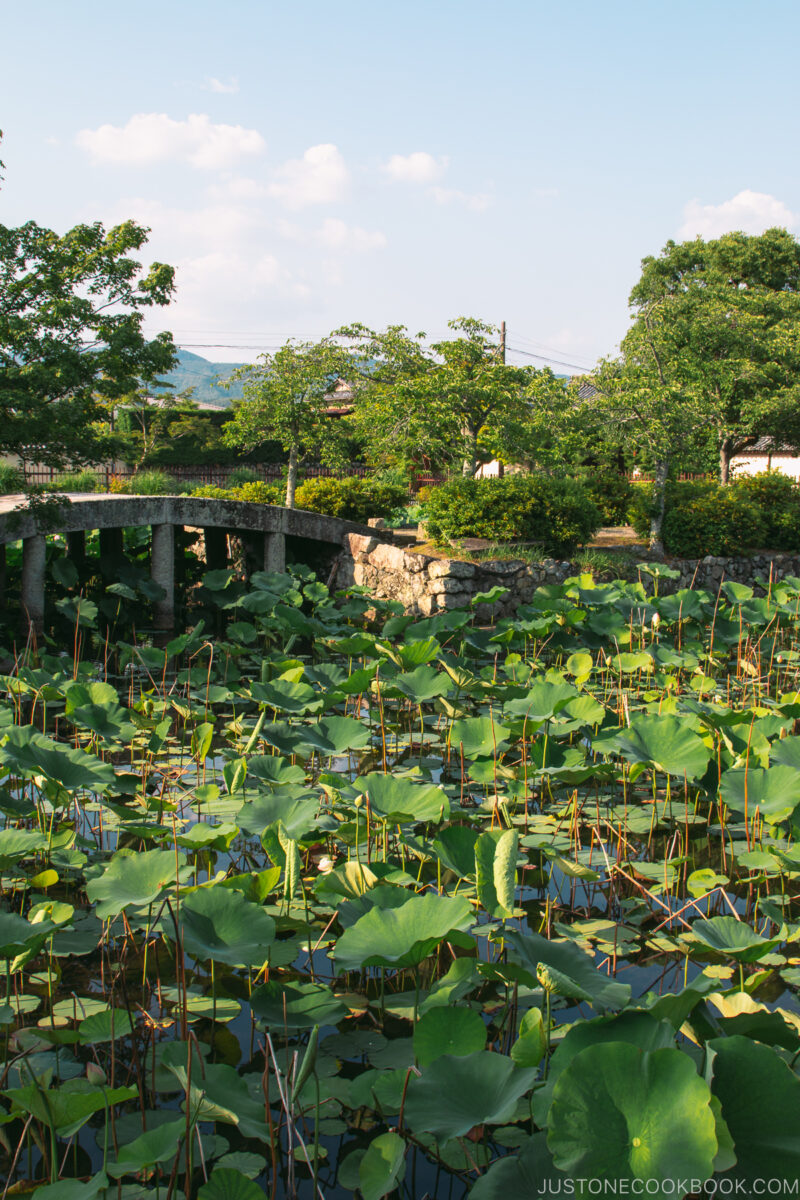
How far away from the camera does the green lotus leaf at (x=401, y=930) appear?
2.00 meters

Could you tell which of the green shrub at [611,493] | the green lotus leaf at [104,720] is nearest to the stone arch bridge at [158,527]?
the green shrub at [611,493]

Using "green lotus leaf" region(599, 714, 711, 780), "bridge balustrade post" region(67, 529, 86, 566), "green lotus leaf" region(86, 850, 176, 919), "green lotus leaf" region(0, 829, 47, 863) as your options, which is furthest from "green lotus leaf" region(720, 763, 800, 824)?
"bridge balustrade post" region(67, 529, 86, 566)

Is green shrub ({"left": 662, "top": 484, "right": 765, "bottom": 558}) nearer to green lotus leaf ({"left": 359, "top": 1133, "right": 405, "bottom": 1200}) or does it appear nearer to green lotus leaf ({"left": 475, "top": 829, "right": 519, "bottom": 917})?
green lotus leaf ({"left": 475, "top": 829, "right": 519, "bottom": 917})

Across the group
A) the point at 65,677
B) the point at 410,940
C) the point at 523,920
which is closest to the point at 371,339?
the point at 65,677

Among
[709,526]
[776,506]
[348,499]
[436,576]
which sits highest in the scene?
[776,506]

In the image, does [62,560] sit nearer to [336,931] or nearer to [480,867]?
[336,931]

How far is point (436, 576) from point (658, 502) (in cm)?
447

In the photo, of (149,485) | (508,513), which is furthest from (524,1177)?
(149,485)

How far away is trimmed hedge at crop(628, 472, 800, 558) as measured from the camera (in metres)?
12.6

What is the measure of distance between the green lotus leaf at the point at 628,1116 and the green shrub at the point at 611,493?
1391 cm

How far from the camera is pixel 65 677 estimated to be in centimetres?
525

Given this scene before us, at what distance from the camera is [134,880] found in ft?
8.36

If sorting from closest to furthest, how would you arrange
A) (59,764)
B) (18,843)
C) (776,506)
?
(18,843) < (59,764) < (776,506)

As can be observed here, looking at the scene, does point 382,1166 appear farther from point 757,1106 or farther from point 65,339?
point 65,339
